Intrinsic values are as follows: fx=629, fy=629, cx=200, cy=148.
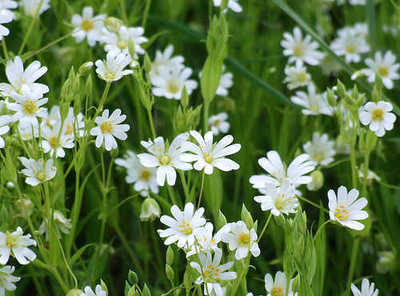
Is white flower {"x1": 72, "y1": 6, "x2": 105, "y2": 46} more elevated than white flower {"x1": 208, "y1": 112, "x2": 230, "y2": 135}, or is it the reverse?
white flower {"x1": 72, "y1": 6, "x2": 105, "y2": 46}

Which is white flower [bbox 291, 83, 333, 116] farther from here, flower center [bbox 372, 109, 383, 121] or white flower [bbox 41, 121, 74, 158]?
white flower [bbox 41, 121, 74, 158]

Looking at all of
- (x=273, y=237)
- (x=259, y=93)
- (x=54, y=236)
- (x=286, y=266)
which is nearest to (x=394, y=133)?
(x=259, y=93)

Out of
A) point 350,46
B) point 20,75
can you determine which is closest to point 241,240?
point 20,75

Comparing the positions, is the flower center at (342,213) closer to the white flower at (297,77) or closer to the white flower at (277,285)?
the white flower at (277,285)

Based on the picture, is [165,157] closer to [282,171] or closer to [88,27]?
Answer: [282,171]

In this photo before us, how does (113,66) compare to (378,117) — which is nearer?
(113,66)

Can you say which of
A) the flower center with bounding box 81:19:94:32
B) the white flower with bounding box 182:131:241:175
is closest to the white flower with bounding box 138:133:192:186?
the white flower with bounding box 182:131:241:175

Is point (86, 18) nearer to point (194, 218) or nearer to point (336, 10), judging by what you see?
point (194, 218)
